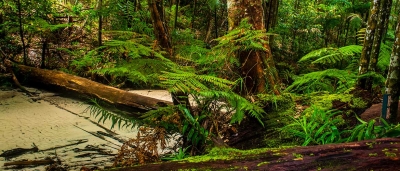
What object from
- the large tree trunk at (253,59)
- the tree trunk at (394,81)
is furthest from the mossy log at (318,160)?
the large tree trunk at (253,59)

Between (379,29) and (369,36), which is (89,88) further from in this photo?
(379,29)

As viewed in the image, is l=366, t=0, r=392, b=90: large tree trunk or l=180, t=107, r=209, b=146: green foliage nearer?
l=180, t=107, r=209, b=146: green foliage

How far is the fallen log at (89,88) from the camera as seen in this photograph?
16.2 ft

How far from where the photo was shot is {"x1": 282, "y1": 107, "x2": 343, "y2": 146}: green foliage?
2.74m

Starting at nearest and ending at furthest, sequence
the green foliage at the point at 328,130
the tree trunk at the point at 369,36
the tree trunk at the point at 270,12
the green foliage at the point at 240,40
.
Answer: the green foliage at the point at 328,130, the green foliage at the point at 240,40, the tree trunk at the point at 369,36, the tree trunk at the point at 270,12

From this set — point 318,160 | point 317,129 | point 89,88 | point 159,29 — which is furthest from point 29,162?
point 317,129

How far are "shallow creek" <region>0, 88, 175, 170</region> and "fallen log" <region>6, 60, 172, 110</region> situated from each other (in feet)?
1.16

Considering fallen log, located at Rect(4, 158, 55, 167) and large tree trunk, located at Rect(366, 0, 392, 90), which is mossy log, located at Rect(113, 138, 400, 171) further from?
large tree trunk, located at Rect(366, 0, 392, 90)

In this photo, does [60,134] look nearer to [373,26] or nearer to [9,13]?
[373,26]

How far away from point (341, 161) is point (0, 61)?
311 inches

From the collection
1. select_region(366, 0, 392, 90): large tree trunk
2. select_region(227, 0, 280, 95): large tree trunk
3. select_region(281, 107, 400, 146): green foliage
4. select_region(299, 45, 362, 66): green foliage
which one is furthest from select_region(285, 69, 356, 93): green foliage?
select_region(281, 107, 400, 146): green foliage

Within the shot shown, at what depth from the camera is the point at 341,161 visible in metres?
1.40

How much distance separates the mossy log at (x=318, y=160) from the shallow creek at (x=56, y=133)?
6.35 feet

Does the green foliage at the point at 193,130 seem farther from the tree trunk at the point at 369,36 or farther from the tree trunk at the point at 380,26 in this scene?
the tree trunk at the point at 380,26
